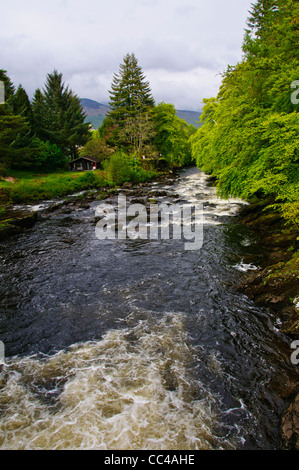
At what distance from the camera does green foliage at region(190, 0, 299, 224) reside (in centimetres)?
1119

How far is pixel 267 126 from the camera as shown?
1188 centimetres

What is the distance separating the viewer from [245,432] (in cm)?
528

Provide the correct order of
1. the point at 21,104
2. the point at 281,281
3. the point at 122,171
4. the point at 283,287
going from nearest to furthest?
the point at 283,287 → the point at 281,281 → the point at 122,171 → the point at 21,104

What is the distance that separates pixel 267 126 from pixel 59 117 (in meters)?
51.3

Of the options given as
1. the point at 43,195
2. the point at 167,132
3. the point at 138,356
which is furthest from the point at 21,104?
the point at 138,356

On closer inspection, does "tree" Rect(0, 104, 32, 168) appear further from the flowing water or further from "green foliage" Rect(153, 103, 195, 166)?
"green foliage" Rect(153, 103, 195, 166)

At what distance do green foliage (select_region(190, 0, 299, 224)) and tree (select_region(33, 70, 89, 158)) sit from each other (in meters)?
43.1

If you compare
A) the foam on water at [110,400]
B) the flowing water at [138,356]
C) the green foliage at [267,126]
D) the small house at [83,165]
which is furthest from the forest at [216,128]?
the foam on water at [110,400]

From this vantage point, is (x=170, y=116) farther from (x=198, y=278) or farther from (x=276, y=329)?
(x=276, y=329)

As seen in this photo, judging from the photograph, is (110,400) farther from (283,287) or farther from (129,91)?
(129,91)

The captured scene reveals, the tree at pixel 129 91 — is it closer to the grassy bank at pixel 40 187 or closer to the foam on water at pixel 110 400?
the grassy bank at pixel 40 187

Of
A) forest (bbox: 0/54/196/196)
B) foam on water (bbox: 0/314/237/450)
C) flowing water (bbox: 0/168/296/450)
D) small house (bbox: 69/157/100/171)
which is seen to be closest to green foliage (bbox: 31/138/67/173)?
forest (bbox: 0/54/196/196)

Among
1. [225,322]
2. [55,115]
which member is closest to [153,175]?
[55,115]

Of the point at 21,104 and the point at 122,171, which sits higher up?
the point at 21,104
